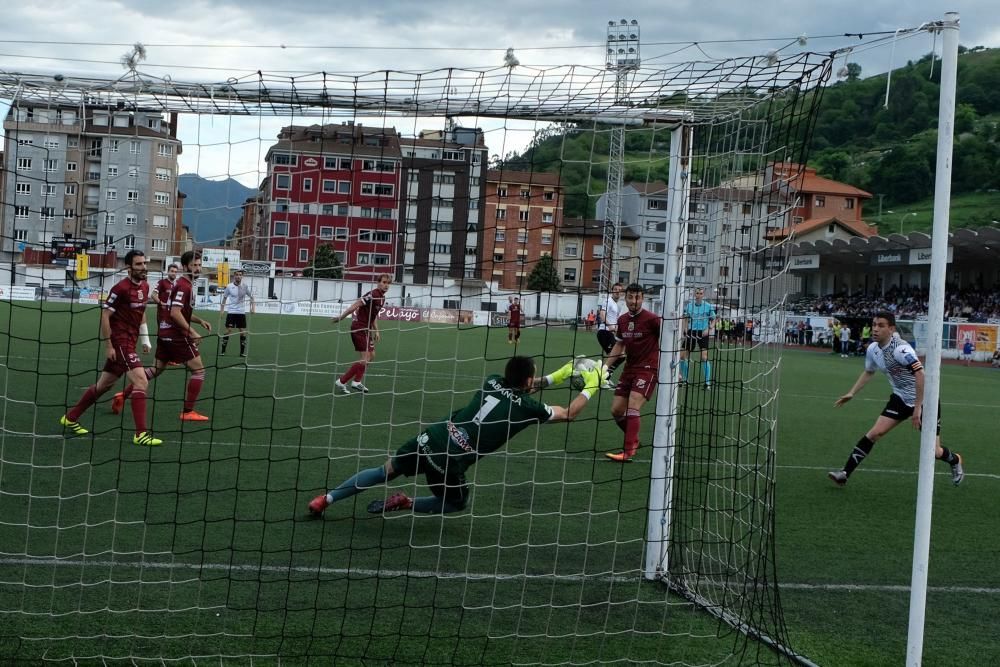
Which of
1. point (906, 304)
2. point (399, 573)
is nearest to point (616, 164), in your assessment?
point (399, 573)

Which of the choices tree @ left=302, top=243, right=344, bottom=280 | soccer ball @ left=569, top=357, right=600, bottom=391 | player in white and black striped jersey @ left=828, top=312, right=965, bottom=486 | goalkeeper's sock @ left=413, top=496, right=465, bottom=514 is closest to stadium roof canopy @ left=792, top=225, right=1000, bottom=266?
player in white and black striped jersey @ left=828, top=312, right=965, bottom=486

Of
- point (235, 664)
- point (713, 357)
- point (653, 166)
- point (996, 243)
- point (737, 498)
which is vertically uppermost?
point (996, 243)

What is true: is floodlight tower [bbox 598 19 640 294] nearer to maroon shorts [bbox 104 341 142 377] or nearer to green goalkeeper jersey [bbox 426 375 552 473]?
green goalkeeper jersey [bbox 426 375 552 473]

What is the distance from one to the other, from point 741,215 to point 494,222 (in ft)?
4.88

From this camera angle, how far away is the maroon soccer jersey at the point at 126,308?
8.74 m

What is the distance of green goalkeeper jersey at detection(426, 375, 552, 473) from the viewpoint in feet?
19.8

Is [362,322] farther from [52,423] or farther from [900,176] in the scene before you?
[900,176]

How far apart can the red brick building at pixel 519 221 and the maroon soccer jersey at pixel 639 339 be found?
13.0 ft

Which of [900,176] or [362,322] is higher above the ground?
[900,176]

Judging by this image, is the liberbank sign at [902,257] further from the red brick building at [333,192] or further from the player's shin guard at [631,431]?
the red brick building at [333,192]

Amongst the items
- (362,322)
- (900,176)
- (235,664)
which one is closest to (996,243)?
(362,322)

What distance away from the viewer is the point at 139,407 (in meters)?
8.88

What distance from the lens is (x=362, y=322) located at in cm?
1370

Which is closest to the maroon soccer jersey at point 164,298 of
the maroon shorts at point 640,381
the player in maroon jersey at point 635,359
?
the player in maroon jersey at point 635,359
